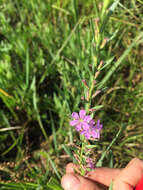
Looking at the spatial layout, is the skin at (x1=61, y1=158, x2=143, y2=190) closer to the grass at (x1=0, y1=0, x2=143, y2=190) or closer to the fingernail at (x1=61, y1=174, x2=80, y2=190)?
the fingernail at (x1=61, y1=174, x2=80, y2=190)

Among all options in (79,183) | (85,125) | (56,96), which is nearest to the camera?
(85,125)

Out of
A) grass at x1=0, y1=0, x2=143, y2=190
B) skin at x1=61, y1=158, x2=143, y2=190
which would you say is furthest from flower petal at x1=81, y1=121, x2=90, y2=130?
grass at x1=0, y1=0, x2=143, y2=190

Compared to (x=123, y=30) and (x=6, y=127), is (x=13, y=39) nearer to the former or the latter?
(x=6, y=127)

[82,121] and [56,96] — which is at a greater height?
[82,121]

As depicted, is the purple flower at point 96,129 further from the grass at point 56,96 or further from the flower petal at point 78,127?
the grass at point 56,96

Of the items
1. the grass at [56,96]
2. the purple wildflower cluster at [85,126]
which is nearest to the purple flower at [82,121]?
the purple wildflower cluster at [85,126]

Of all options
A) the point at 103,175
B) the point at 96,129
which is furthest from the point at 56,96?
the point at 96,129

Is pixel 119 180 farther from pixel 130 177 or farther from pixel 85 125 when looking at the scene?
pixel 85 125
